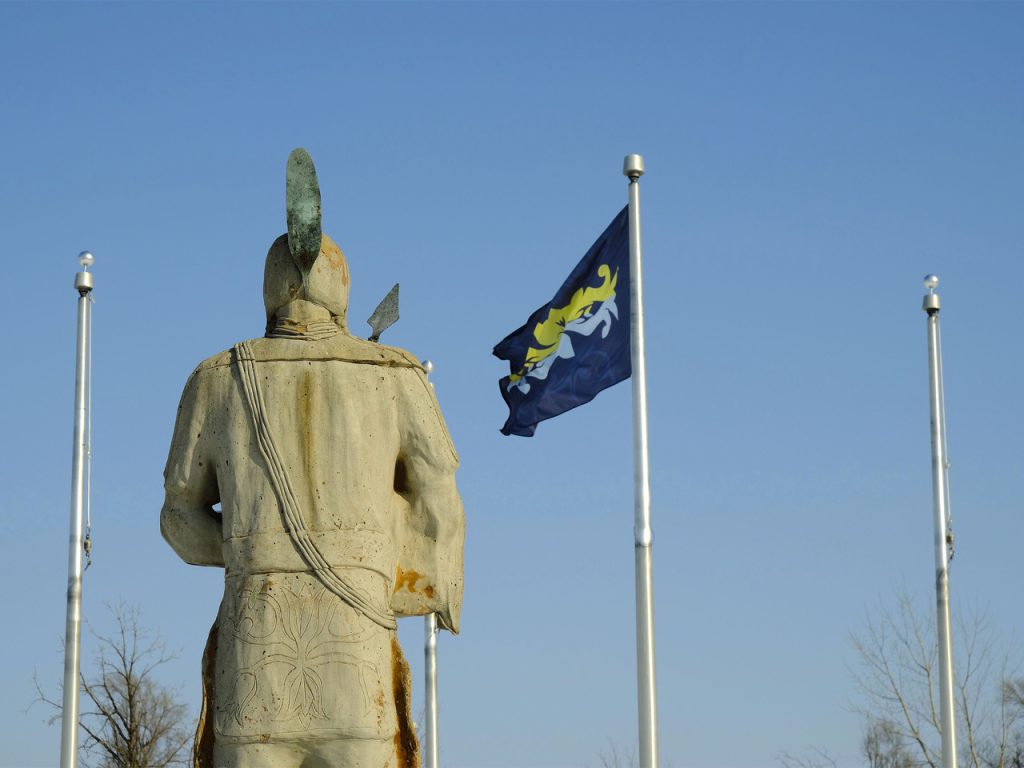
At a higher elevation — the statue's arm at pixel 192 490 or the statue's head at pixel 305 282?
the statue's head at pixel 305 282

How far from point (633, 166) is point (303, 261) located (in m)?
8.59

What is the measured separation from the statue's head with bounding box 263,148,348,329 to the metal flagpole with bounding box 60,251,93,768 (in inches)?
441

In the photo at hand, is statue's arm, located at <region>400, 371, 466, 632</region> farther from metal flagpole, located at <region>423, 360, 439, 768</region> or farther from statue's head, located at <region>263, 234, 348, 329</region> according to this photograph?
metal flagpole, located at <region>423, 360, 439, 768</region>

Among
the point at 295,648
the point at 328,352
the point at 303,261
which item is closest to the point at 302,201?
the point at 303,261

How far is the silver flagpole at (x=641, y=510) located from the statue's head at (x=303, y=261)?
739 centimetres

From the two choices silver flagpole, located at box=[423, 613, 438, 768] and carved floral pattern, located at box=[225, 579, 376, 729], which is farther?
silver flagpole, located at box=[423, 613, 438, 768]

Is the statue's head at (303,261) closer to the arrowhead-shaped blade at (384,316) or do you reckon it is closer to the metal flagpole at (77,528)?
the arrowhead-shaped blade at (384,316)

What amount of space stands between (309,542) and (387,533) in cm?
46

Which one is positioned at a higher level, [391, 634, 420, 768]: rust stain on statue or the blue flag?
the blue flag

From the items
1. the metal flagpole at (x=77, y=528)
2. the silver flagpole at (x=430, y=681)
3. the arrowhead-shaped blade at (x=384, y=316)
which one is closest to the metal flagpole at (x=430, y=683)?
the silver flagpole at (x=430, y=681)

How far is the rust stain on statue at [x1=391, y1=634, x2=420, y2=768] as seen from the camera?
35.4ft

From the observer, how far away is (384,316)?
1173 centimetres

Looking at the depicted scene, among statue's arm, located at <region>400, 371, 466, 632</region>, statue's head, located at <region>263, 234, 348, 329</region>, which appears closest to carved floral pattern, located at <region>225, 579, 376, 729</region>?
statue's arm, located at <region>400, 371, 466, 632</region>

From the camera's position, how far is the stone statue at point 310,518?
10.6m
